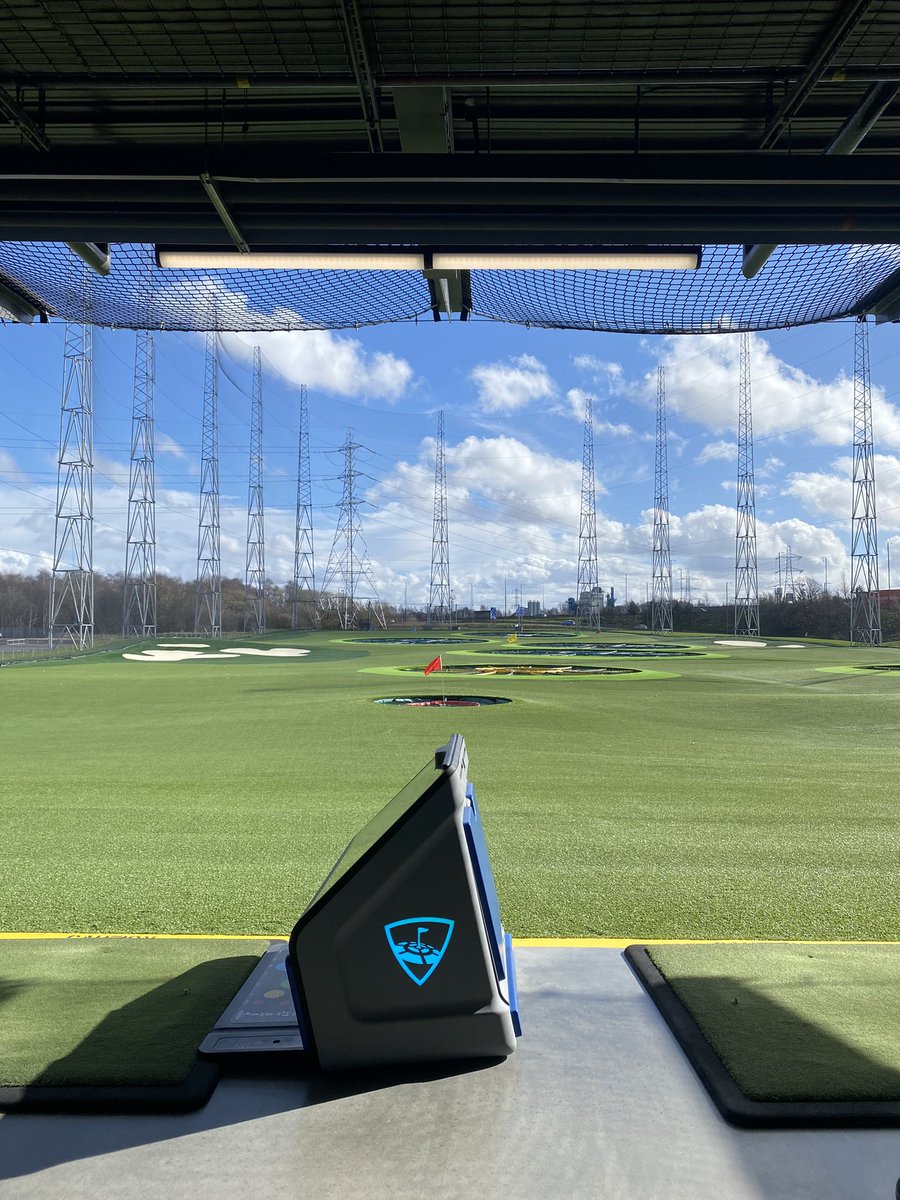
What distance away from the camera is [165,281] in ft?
15.3

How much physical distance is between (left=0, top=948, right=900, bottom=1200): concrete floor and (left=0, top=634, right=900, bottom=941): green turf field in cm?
169

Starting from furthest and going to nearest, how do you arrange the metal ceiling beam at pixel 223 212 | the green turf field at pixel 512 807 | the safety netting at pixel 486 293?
the green turf field at pixel 512 807 < the safety netting at pixel 486 293 < the metal ceiling beam at pixel 223 212

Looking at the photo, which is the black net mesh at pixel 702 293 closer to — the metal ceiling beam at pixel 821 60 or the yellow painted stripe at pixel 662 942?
the metal ceiling beam at pixel 821 60

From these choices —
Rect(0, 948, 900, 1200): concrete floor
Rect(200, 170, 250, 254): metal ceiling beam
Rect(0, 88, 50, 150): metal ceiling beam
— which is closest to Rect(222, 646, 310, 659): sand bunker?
Rect(200, 170, 250, 254): metal ceiling beam

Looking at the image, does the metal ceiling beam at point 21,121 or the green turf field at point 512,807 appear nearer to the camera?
the metal ceiling beam at point 21,121

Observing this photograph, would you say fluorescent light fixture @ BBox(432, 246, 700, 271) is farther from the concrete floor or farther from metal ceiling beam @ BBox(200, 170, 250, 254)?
the concrete floor

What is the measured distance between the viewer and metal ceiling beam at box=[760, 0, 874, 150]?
2650mm

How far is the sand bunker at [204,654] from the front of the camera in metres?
36.1

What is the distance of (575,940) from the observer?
4234mm

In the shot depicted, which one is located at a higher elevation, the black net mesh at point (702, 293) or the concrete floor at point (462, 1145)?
the black net mesh at point (702, 293)

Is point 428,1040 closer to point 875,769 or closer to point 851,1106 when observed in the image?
point 851,1106

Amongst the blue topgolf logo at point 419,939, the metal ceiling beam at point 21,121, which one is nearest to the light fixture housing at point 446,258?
the metal ceiling beam at point 21,121

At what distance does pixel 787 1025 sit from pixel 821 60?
3257mm

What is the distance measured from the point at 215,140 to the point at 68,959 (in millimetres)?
3558
